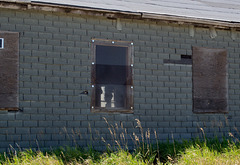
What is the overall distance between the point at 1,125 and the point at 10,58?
149 centimetres

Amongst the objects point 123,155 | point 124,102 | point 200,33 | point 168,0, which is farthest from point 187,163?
point 168,0

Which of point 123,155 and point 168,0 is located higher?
point 168,0

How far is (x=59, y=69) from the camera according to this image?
8547 millimetres

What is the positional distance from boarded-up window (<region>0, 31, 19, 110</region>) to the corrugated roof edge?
0.69m

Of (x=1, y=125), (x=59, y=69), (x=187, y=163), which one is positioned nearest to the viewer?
(x=187, y=163)

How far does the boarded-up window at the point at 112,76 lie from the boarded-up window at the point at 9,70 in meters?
1.79

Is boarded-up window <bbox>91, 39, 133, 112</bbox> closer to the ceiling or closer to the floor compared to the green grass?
closer to the ceiling

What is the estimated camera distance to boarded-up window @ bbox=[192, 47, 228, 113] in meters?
9.87

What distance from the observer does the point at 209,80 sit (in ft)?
32.7

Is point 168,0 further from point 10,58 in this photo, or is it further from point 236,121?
point 10,58

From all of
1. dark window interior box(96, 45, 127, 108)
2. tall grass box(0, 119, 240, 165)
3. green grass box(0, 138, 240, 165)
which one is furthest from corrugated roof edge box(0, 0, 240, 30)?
green grass box(0, 138, 240, 165)

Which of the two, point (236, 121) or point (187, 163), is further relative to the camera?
point (236, 121)

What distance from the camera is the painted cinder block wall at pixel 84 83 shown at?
8.27 metres

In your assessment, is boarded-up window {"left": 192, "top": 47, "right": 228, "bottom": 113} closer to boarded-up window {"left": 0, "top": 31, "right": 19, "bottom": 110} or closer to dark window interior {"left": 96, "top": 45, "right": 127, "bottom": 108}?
dark window interior {"left": 96, "top": 45, "right": 127, "bottom": 108}
